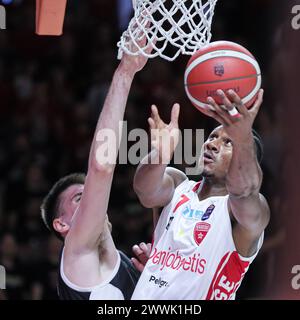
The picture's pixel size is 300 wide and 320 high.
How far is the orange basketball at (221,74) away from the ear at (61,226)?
111 centimetres

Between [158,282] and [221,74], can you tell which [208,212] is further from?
[221,74]

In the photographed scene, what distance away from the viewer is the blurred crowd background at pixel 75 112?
6457 millimetres

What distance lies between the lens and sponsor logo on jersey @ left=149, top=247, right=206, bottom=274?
151 inches

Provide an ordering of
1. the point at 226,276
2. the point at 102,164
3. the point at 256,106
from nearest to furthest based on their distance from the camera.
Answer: the point at 256,106, the point at 102,164, the point at 226,276

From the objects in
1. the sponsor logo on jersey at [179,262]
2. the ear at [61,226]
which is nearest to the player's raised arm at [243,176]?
the sponsor logo on jersey at [179,262]

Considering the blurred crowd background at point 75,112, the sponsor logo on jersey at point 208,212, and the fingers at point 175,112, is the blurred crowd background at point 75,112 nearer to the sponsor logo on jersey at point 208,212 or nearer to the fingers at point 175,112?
the sponsor logo on jersey at point 208,212

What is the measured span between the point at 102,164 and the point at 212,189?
2.23 ft

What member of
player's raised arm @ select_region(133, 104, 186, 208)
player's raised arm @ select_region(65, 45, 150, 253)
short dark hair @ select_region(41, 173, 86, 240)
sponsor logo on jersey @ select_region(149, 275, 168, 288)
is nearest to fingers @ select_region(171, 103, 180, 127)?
player's raised arm @ select_region(133, 104, 186, 208)

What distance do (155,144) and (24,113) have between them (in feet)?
14.0

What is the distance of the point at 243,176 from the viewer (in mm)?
3539

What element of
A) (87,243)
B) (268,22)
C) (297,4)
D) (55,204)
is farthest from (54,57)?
(87,243)

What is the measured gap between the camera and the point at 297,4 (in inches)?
238

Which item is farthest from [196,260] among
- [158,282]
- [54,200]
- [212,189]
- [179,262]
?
[54,200]

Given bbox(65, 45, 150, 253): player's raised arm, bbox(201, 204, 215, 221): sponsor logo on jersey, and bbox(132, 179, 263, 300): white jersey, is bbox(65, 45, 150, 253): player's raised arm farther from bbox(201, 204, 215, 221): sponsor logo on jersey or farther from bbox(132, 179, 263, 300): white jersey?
bbox(201, 204, 215, 221): sponsor logo on jersey
